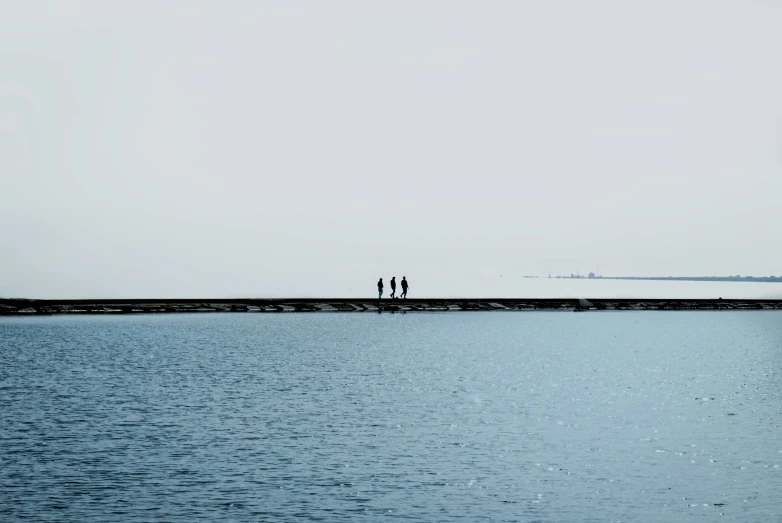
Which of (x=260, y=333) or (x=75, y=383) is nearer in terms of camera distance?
(x=75, y=383)

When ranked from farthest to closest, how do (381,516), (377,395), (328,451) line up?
(377,395) → (328,451) → (381,516)

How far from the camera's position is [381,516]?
Answer: 21.4 meters

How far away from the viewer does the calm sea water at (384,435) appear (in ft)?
73.9

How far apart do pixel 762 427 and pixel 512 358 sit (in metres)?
31.3

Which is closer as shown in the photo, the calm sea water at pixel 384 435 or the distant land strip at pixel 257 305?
the calm sea water at pixel 384 435

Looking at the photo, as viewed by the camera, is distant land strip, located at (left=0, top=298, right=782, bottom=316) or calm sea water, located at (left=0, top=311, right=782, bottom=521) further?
distant land strip, located at (left=0, top=298, right=782, bottom=316)

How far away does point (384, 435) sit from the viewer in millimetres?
31891

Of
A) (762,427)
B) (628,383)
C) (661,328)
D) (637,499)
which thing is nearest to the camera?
(637,499)

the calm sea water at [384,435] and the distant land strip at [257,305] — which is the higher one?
the distant land strip at [257,305]

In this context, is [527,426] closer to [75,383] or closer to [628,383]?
[628,383]

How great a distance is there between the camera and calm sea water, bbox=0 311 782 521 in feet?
73.9

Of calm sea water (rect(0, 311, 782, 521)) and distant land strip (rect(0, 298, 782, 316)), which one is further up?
distant land strip (rect(0, 298, 782, 316))

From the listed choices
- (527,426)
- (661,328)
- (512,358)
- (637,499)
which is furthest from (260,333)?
(637,499)

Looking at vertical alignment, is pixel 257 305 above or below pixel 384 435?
above
